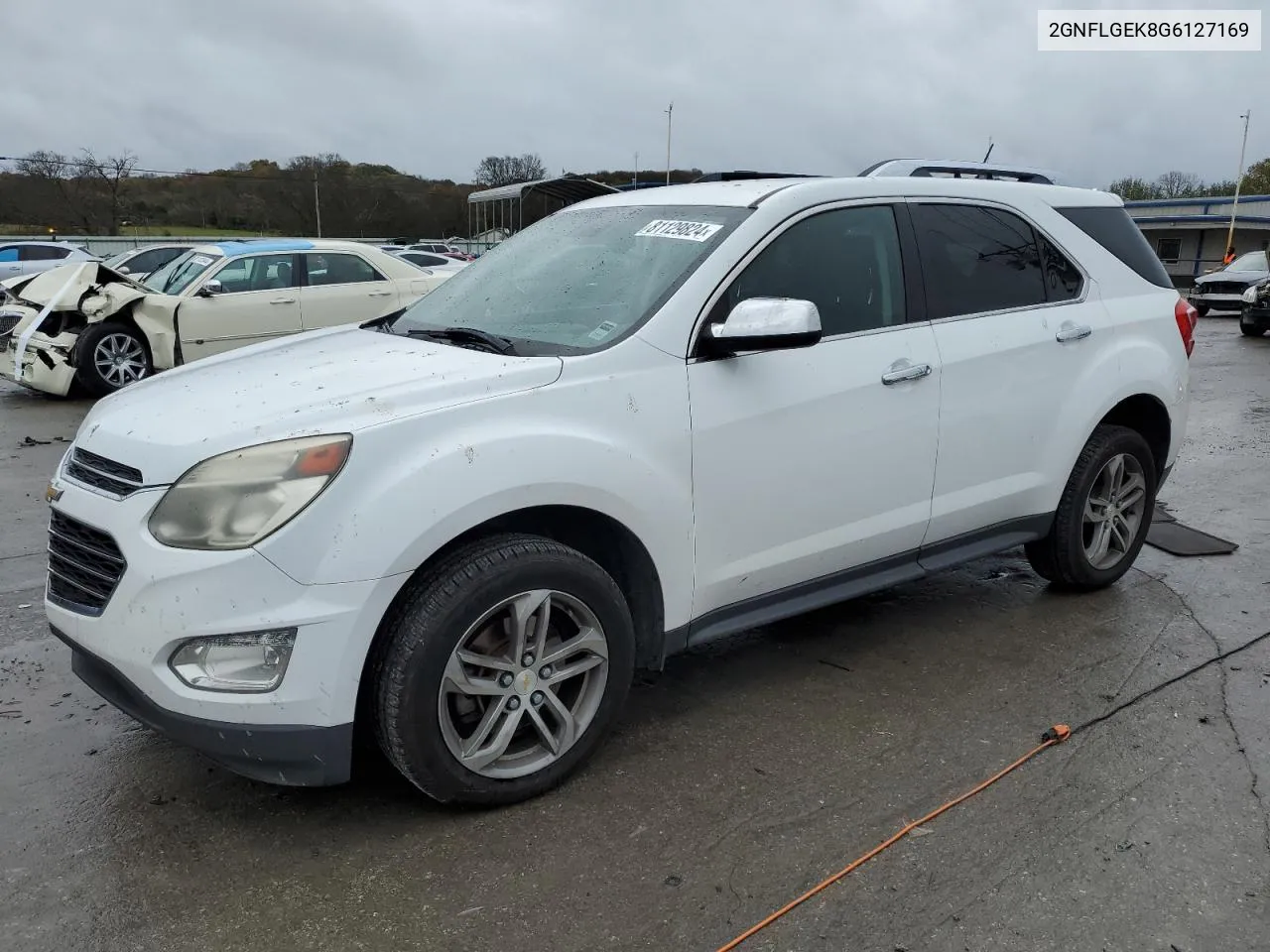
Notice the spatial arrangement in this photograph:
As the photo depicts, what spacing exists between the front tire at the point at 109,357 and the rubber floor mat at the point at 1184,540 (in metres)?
9.68

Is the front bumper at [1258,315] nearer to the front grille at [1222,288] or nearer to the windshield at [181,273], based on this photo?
the front grille at [1222,288]

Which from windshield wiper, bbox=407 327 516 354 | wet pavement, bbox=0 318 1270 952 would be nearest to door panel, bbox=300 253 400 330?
wet pavement, bbox=0 318 1270 952

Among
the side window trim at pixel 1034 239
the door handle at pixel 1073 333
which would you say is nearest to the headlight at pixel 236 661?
the side window trim at pixel 1034 239

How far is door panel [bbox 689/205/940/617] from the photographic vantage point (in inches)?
130

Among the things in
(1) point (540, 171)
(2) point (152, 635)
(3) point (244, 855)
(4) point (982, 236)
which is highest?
(1) point (540, 171)

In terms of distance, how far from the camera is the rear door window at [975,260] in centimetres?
395

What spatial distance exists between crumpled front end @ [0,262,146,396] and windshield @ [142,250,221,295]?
1.39 ft

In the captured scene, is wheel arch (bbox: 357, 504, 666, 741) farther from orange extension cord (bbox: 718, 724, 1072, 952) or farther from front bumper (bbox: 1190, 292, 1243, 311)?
front bumper (bbox: 1190, 292, 1243, 311)

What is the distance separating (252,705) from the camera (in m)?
2.57

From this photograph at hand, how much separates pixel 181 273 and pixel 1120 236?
10.1m

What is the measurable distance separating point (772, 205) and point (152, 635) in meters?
2.38

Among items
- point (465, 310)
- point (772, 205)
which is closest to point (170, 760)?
point (465, 310)

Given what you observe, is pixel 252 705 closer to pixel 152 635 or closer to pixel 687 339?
pixel 152 635

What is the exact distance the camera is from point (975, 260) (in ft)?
13.5
